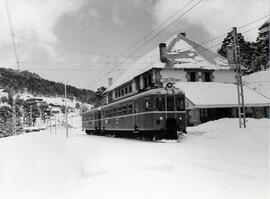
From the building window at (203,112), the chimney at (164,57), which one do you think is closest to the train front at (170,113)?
the building window at (203,112)

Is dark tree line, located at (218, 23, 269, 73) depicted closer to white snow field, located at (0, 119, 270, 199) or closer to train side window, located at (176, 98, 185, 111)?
train side window, located at (176, 98, 185, 111)

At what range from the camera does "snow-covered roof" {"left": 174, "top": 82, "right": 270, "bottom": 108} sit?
30.8 metres

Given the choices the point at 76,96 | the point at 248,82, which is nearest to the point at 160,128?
the point at 248,82

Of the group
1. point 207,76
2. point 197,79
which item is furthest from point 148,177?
point 207,76

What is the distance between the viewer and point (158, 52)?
3800 cm

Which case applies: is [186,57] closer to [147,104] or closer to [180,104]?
[180,104]

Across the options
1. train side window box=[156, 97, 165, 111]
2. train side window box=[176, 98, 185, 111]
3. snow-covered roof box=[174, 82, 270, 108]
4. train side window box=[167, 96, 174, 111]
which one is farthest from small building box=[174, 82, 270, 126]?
train side window box=[156, 97, 165, 111]

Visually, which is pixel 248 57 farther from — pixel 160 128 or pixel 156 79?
pixel 160 128

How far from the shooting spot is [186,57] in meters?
37.3

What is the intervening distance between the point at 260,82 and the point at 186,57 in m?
8.30

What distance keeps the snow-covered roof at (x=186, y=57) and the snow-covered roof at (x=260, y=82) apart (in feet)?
10.3

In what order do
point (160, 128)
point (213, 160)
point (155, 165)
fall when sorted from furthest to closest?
point (160, 128)
point (213, 160)
point (155, 165)

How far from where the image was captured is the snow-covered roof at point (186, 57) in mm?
36125

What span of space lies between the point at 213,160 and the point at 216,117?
22.6 meters
